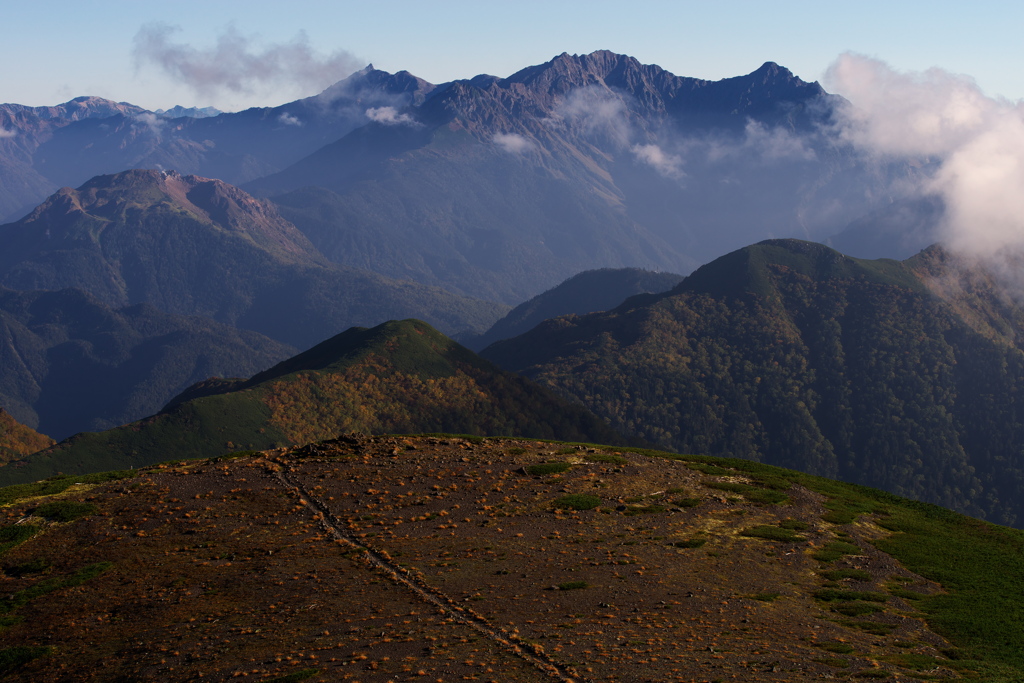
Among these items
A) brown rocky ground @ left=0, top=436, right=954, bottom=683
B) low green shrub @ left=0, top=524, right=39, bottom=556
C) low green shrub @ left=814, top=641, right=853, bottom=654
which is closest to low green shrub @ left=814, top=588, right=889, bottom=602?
brown rocky ground @ left=0, top=436, right=954, bottom=683

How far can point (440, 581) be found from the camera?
44.9 meters

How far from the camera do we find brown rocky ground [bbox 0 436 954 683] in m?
36.2

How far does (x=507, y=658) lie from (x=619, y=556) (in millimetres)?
15622

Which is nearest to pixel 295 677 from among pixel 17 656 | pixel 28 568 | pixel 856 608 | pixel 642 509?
pixel 17 656

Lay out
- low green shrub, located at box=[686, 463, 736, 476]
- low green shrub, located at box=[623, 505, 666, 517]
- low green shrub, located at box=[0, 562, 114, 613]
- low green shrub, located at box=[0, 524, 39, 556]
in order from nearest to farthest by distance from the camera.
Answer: low green shrub, located at box=[0, 562, 114, 613], low green shrub, located at box=[0, 524, 39, 556], low green shrub, located at box=[623, 505, 666, 517], low green shrub, located at box=[686, 463, 736, 476]

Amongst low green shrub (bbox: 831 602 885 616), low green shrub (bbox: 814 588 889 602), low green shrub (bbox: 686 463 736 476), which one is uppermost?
low green shrub (bbox: 686 463 736 476)

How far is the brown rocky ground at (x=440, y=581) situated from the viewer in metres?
36.2

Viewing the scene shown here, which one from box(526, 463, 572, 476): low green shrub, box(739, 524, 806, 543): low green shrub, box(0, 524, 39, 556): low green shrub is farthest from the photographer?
box(526, 463, 572, 476): low green shrub

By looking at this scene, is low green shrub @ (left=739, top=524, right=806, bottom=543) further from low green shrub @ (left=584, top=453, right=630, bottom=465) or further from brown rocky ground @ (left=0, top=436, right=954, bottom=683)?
low green shrub @ (left=584, top=453, right=630, bottom=465)

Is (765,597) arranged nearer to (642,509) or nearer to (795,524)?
(642,509)

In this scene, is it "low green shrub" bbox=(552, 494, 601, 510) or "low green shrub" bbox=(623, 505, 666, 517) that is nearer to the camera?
"low green shrub" bbox=(623, 505, 666, 517)

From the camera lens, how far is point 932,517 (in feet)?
217

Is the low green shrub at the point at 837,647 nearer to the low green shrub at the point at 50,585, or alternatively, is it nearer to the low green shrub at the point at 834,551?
the low green shrub at the point at 834,551

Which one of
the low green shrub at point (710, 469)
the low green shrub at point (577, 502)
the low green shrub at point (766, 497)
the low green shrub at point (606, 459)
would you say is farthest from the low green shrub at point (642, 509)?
the low green shrub at point (710, 469)
